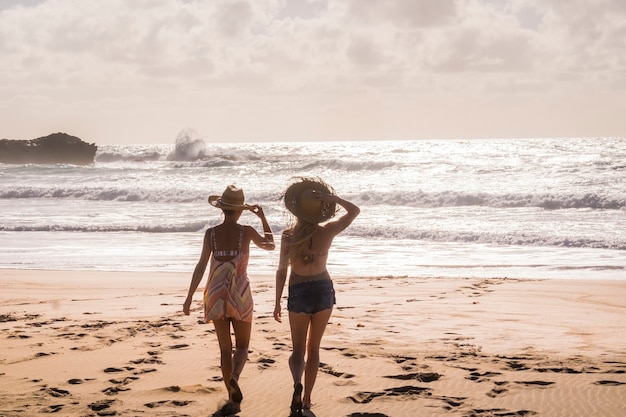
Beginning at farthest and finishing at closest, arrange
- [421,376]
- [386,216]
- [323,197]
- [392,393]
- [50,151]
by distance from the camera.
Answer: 1. [50,151]
2. [386,216]
3. [421,376]
4. [392,393]
5. [323,197]

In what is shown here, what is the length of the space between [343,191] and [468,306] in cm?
2725

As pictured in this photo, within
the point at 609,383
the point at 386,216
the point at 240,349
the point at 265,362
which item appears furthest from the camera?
the point at 386,216

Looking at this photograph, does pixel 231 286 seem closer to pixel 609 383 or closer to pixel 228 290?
pixel 228 290

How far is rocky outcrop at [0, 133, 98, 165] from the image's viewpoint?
279 feet

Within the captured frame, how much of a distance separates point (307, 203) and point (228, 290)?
2.94 feet

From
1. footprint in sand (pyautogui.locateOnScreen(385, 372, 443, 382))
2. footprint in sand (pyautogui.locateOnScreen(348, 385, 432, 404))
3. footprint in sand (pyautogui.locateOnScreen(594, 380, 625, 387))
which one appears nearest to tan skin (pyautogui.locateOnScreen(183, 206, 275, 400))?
footprint in sand (pyautogui.locateOnScreen(348, 385, 432, 404))

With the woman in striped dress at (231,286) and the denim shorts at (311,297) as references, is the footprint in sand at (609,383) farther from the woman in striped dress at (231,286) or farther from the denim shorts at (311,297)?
the woman in striped dress at (231,286)

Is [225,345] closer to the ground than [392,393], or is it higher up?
higher up

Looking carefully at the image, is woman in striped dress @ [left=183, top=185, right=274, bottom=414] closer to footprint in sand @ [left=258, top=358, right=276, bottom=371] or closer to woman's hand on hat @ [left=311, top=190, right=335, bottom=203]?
woman's hand on hat @ [left=311, top=190, right=335, bottom=203]

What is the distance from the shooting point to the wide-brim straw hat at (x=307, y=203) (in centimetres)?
493

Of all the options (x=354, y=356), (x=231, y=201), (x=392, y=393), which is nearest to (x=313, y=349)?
(x=392, y=393)

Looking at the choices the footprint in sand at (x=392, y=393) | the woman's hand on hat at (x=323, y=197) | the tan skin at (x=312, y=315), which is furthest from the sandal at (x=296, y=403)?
the woman's hand on hat at (x=323, y=197)

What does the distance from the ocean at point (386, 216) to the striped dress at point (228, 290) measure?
607mm

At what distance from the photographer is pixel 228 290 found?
5.29 meters
